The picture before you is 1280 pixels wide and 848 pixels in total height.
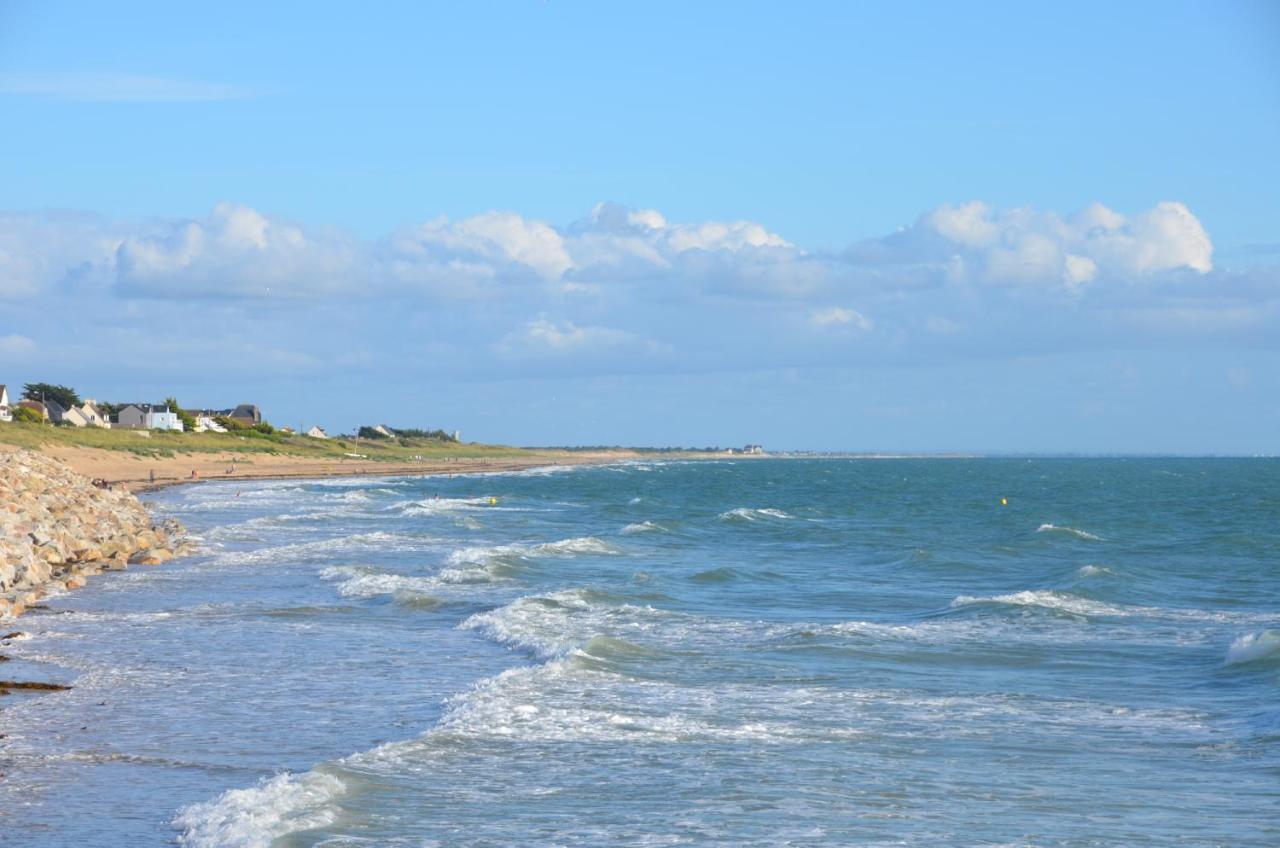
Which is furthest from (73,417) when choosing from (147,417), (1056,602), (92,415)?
(1056,602)

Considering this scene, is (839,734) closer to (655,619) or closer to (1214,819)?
(1214,819)

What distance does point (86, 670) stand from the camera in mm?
16766

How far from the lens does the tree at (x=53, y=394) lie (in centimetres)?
12462

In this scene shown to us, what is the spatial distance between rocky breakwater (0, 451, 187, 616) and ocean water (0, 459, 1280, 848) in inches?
37.6

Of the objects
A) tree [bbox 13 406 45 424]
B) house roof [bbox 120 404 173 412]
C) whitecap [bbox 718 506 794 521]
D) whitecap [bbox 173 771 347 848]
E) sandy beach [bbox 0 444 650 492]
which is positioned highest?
house roof [bbox 120 404 173 412]

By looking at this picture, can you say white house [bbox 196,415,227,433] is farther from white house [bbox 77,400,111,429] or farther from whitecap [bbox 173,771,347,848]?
whitecap [bbox 173,771,347,848]

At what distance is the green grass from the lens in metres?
79.5

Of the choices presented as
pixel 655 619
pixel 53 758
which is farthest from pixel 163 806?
pixel 655 619

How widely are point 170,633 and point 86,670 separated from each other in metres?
3.38

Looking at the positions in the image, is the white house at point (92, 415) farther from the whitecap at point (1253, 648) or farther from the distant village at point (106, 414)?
the whitecap at point (1253, 648)

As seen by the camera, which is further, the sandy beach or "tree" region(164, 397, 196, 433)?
"tree" region(164, 397, 196, 433)

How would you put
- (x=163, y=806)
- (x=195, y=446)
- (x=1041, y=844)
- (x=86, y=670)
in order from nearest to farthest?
(x=1041, y=844), (x=163, y=806), (x=86, y=670), (x=195, y=446)

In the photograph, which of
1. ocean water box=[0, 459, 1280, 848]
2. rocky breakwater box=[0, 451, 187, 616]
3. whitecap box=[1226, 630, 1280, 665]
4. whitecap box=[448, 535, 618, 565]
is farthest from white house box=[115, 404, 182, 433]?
whitecap box=[1226, 630, 1280, 665]

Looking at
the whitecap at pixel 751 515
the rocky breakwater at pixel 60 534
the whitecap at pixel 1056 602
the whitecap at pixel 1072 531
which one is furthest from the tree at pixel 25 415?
the whitecap at pixel 1056 602
